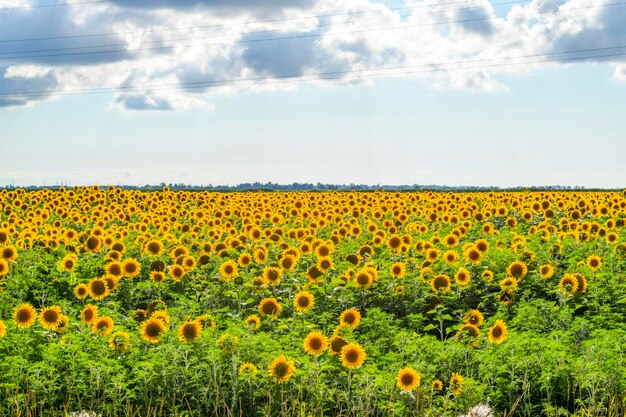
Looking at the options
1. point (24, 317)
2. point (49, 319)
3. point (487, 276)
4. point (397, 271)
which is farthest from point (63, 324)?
point (487, 276)

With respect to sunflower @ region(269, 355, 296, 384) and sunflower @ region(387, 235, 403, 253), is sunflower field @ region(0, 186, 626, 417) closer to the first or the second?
sunflower @ region(269, 355, 296, 384)

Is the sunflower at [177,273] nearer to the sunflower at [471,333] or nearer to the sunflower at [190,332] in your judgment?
the sunflower at [190,332]

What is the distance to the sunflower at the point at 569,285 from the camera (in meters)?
11.2

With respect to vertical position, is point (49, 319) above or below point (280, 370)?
above

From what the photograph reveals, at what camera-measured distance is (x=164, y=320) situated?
29.3ft

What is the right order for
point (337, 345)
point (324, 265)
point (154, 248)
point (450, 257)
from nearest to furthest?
point (337, 345) < point (324, 265) < point (450, 257) < point (154, 248)

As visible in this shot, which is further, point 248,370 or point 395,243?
point 395,243

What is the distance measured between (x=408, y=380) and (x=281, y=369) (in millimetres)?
1287

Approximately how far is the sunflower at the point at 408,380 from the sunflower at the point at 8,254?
8466 millimetres

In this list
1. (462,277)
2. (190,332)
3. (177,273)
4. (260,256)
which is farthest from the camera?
(260,256)

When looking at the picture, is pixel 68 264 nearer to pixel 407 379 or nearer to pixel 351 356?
pixel 351 356

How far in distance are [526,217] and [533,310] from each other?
10996 mm

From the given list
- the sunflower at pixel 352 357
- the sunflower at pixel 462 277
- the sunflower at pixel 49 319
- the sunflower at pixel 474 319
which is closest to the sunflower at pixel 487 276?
the sunflower at pixel 462 277

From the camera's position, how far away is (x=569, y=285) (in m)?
11.3
